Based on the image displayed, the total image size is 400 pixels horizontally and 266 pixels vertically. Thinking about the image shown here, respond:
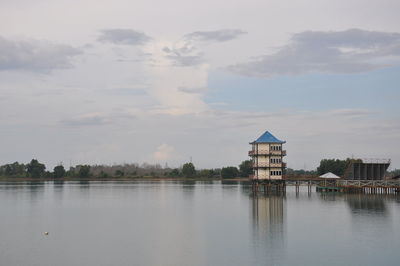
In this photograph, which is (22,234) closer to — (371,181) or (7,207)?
(7,207)

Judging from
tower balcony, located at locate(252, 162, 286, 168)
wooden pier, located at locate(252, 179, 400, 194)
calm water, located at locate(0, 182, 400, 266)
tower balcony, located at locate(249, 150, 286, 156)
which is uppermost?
tower balcony, located at locate(249, 150, 286, 156)

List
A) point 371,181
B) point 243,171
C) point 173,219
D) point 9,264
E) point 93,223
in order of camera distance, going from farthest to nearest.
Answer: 1. point 243,171
2. point 371,181
3. point 173,219
4. point 93,223
5. point 9,264

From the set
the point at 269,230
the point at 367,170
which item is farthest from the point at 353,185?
the point at 269,230

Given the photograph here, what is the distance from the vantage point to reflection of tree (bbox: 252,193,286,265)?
32031mm

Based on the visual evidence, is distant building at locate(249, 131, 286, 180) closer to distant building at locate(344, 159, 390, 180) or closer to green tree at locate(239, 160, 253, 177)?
distant building at locate(344, 159, 390, 180)

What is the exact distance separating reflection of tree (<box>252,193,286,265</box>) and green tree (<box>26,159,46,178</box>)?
150384 millimetres

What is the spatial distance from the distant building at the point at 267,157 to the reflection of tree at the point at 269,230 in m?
24.3

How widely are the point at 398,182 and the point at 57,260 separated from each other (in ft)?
240

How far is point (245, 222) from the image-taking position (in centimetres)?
4612

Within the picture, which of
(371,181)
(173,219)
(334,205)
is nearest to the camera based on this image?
(173,219)

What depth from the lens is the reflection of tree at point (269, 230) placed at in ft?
105

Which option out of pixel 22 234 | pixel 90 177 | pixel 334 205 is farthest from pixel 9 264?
pixel 90 177

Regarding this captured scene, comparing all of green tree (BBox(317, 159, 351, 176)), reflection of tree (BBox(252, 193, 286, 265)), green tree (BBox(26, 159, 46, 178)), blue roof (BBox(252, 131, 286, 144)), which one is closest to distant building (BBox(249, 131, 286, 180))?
blue roof (BBox(252, 131, 286, 144))

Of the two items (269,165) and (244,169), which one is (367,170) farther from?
(244,169)
